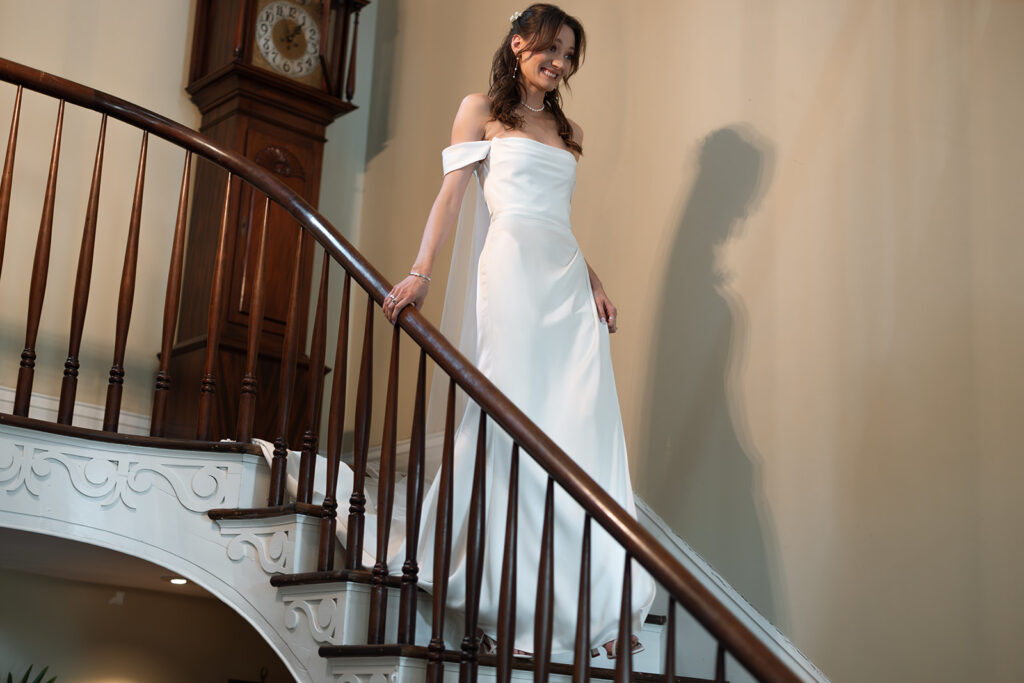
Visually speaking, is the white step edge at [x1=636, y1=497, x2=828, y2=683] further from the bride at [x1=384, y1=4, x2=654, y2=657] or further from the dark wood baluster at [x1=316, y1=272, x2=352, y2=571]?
the dark wood baluster at [x1=316, y1=272, x2=352, y2=571]

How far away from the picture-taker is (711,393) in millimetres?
3641

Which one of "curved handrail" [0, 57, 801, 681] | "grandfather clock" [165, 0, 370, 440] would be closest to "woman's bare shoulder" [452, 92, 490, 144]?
"curved handrail" [0, 57, 801, 681]

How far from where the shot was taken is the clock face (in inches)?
198

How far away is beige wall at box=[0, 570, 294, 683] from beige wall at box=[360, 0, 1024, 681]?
78.4 inches

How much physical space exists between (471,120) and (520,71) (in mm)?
213

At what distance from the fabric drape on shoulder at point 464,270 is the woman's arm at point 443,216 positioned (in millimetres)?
39

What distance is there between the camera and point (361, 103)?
5.74m

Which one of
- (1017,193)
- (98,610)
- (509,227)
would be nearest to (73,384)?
(509,227)

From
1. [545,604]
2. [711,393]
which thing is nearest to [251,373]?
[545,604]

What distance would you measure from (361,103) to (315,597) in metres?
3.46

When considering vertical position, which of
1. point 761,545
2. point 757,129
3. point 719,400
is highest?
point 757,129

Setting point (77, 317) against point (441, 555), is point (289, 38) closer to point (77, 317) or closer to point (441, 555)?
point (77, 317)

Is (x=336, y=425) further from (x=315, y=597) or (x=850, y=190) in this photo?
(x=850, y=190)

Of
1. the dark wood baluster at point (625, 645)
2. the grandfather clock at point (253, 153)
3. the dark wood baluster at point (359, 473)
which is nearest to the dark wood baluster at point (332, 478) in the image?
the dark wood baluster at point (359, 473)
